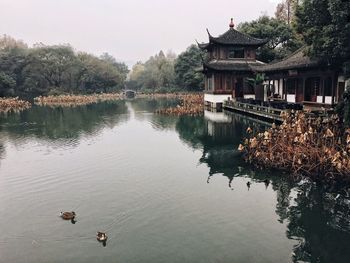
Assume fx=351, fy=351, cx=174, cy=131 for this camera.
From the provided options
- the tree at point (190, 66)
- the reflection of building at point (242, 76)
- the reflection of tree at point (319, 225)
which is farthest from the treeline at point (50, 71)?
the reflection of tree at point (319, 225)

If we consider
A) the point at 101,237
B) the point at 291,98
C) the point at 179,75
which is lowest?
the point at 101,237

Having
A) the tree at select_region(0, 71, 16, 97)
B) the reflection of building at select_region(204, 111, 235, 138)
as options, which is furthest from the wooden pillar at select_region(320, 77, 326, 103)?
the tree at select_region(0, 71, 16, 97)

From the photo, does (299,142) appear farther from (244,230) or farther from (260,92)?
(260,92)

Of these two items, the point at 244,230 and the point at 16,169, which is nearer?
the point at 244,230

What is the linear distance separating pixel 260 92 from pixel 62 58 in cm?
6405

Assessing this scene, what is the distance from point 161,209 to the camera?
13.1m

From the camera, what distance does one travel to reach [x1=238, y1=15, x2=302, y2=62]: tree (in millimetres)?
57281

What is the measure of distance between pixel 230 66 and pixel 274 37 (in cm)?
1420

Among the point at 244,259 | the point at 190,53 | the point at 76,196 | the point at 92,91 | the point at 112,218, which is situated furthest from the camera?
the point at 92,91

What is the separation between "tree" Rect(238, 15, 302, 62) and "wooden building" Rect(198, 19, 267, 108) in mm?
7094

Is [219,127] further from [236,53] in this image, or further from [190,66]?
[190,66]

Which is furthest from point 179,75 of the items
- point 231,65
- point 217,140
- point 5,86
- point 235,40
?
point 217,140

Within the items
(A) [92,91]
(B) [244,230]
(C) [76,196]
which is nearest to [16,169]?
(C) [76,196]

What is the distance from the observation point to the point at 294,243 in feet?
34.4
